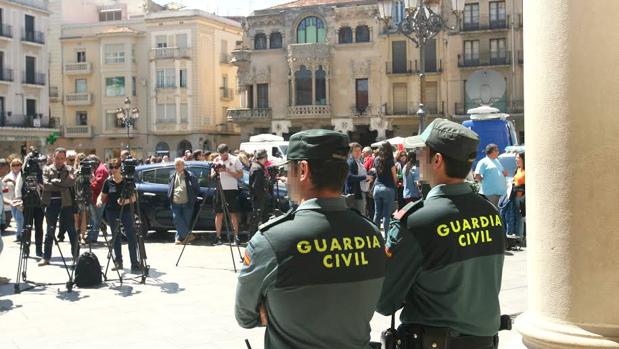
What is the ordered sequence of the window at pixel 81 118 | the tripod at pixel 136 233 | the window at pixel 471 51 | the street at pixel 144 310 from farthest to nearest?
the window at pixel 81 118, the window at pixel 471 51, the tripod at pixel 136 233, the street at pixel 144 310

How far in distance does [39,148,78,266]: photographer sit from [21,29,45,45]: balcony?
43938 mm

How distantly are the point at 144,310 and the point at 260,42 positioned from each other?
4207 centimetres

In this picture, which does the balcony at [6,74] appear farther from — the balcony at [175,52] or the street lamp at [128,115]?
the balcony at [175,52]

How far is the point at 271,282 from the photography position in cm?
278

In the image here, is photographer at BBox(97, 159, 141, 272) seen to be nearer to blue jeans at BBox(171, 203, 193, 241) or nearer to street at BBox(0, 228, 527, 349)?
street at BBox(0, 228, 527, 349)

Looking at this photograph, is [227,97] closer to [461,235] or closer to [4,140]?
[4,140]

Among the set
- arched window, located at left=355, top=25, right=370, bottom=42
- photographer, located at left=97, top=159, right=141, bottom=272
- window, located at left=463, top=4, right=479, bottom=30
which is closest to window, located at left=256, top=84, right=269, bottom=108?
arched window, located at left=355, top=25, right=370, bottom=42

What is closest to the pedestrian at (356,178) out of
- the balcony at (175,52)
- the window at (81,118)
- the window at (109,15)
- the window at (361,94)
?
the window at (361,94)

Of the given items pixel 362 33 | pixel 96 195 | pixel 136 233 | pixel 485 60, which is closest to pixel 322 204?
pixel 136 233

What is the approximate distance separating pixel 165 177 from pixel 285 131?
111 ft

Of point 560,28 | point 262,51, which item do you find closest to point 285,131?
point 262,51

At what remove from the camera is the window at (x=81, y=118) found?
58.2 metres

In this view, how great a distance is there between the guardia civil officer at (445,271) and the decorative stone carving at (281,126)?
4495cm

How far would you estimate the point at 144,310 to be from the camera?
27.0ft
